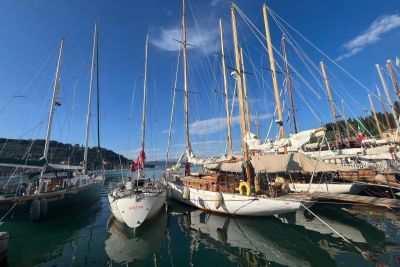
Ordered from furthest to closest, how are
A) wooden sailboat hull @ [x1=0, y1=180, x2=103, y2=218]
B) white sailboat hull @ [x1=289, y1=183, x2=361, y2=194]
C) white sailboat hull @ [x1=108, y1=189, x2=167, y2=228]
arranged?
white sailboat hull @ [x1=289, y1=183, x2=361, y2=194], wooden sailboat hull @ [x1=0, y1=180, x2=103, y2=218], white sailboat hull @ [x1=108, y1=189, x2=167, y2=228]

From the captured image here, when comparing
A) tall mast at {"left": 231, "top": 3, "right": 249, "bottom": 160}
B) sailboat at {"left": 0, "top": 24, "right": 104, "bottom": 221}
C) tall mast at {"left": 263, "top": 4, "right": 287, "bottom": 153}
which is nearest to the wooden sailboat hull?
sailboat at {"left": 0, "top": 24, "right": 104, "bottom": 221}

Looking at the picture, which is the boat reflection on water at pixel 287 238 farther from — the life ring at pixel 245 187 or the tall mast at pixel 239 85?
the tall mast at pixel 239 85

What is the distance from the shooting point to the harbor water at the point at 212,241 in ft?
33.8

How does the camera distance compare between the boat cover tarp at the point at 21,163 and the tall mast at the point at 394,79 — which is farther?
the tall mast at the point at 394,79

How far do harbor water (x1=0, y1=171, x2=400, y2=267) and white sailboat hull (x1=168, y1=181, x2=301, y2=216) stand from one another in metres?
0.70

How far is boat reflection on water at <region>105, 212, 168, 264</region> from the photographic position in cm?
1102

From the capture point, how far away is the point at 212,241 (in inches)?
503

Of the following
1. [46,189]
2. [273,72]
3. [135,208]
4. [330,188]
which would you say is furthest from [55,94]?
[330,188]

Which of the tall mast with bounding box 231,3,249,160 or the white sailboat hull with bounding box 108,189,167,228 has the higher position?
the tall mast with bounding box 231,3,249,160

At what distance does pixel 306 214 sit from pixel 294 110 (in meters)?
21.6

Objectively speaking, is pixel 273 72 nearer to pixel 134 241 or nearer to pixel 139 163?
pixel 139 163

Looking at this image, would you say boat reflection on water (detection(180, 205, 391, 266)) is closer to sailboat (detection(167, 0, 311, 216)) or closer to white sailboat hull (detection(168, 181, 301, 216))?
white sailboat hull (detection(168, 181, 301, 216))

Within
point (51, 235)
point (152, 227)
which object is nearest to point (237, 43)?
point (152, 227)

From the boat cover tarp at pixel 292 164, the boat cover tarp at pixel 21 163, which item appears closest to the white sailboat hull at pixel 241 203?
the boat cover tarp at pixel 292 164
